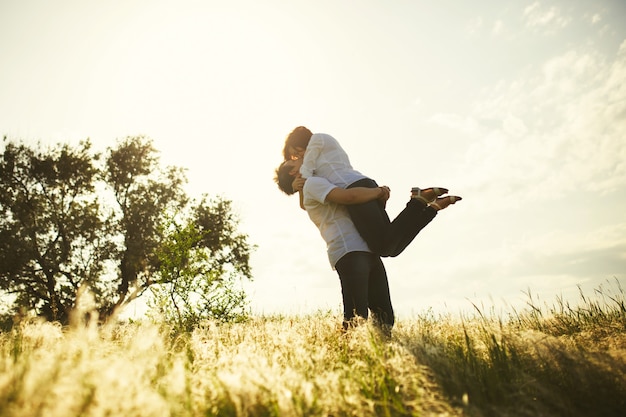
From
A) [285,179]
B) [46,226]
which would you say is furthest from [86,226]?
[285,179]

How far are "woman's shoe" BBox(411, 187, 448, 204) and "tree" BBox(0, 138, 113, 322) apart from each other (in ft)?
59.7

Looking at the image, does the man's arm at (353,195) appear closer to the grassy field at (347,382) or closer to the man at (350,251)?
the man at (350,251)

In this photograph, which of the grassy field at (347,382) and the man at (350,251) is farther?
the man at (350,251)

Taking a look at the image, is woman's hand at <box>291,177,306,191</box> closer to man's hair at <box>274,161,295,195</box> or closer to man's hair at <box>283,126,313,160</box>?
man's hair at <box>274,161,295,195</box>

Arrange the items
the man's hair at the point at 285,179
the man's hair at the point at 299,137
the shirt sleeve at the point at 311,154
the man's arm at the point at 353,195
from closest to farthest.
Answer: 1. the man's arm at the point at 353,195
2. the shirt sleeve at the point at 311,154
3. the man's hair at the point at 299,137
4. the man's hair at the point at 285,179

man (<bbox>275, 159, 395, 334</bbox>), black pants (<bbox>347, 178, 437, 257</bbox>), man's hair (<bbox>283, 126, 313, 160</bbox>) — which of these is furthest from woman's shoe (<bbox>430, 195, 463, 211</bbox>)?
man's hair (<bbox>283, 126, 313, 160</bbox>)

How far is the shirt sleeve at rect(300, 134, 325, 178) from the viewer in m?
4.55

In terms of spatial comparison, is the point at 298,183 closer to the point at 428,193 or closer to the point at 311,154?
the point at 311,154

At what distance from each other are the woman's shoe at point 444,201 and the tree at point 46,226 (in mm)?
18336

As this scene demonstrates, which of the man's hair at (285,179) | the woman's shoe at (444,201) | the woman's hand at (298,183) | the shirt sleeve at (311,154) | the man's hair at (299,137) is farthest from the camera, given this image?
the man's hair at (285,179)

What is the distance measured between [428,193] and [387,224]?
0.59 meters

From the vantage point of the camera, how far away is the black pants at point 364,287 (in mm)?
3941

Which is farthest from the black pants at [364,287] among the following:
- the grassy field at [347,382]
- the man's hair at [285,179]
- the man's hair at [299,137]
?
the man's hair at [299,137]

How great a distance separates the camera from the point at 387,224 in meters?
4.27
